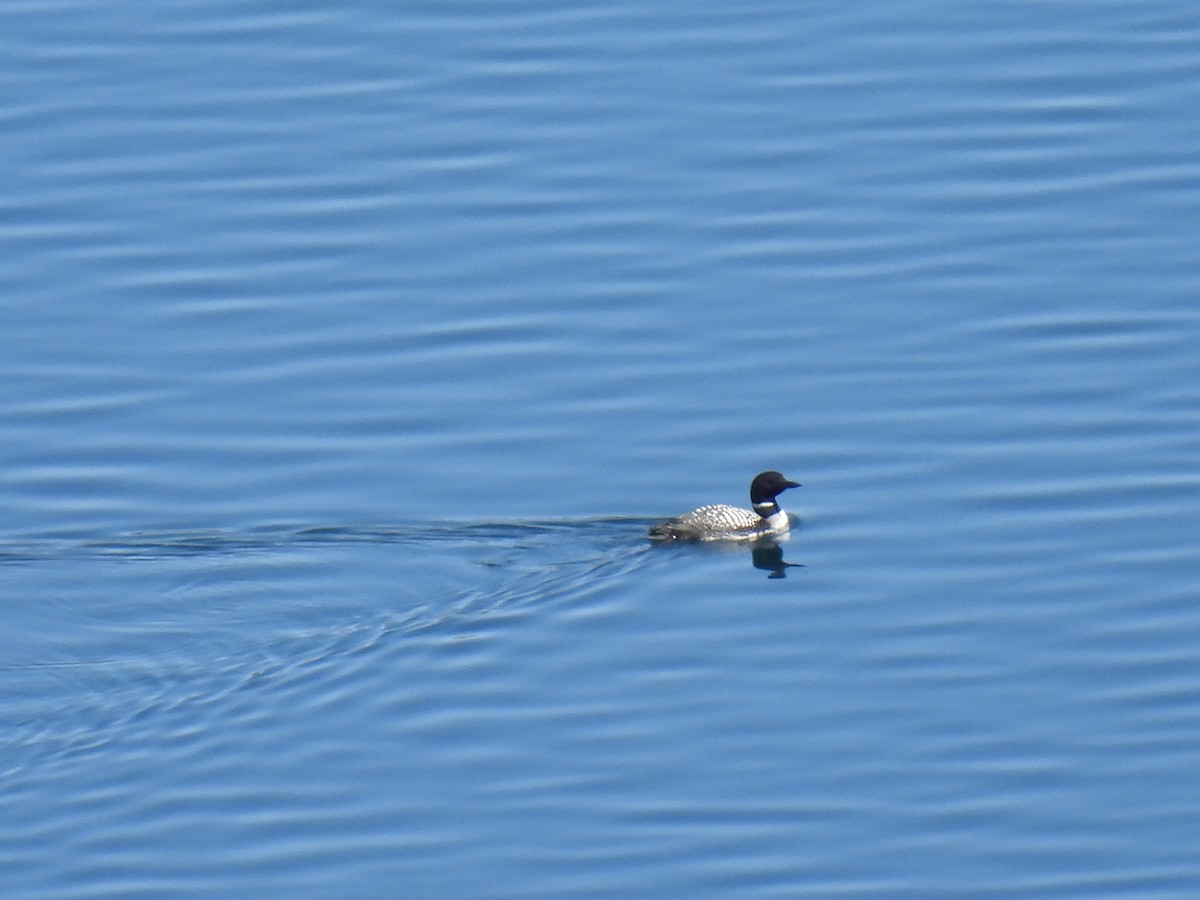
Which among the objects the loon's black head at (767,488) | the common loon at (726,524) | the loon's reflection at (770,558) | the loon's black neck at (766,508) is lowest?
the loon's reflection at (770,558)

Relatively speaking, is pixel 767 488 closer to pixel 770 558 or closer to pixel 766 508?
pixel 766 508

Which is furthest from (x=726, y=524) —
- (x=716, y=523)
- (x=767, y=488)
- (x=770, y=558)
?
(x=767, y=488)

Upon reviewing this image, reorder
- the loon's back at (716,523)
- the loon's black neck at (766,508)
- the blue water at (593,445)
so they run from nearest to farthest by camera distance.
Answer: the blue water at (593,445), the loon's back at (716,523), the loon's black neck at (766,508)

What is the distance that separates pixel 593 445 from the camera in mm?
19797

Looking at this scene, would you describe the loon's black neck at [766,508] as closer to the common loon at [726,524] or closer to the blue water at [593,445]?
the common loon at [726,524]

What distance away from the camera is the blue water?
1481 centimetres

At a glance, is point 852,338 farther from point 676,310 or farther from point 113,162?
point 113,162

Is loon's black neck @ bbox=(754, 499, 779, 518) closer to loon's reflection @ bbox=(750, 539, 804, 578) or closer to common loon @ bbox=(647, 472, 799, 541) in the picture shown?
common loon @ bbox=(647, 472, 799, 541)

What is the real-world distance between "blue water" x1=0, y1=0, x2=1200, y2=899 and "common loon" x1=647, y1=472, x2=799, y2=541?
0.17 meters

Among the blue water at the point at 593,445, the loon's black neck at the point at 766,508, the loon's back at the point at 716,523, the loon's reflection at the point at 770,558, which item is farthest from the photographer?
the loon's black neck at the point at 766,508

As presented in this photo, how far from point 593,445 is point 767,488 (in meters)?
1.35

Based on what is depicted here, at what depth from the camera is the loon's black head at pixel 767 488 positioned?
760 inches

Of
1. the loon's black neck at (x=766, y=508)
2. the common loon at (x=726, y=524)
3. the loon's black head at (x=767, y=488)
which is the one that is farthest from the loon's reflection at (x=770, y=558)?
the loon's black head at (x=767, y=488)

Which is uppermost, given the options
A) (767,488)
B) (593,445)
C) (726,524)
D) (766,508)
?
(593,445)
